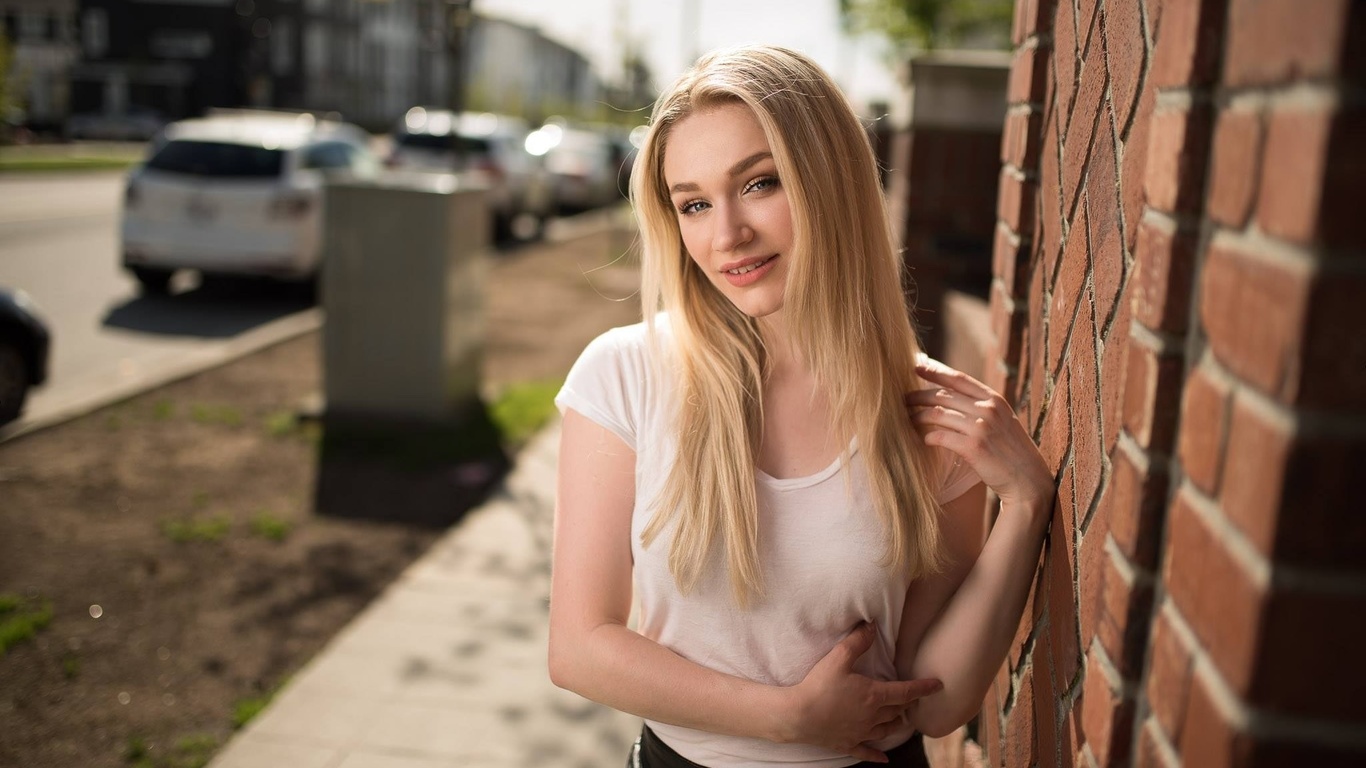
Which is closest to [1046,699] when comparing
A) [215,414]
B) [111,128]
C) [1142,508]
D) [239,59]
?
[1142,508]

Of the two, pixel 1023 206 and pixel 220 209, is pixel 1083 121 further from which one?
pixel 220 209

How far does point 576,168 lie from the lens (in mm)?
26250

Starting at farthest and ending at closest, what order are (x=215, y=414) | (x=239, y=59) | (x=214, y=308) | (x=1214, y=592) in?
(x=239, y=59) < (x=214, y=308) < (x=215, y=414) < (x=1214, y=592)

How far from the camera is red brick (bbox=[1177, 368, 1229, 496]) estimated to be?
927mm

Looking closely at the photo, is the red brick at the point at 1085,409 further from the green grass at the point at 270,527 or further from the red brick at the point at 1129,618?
the green grass at the point at 270,527

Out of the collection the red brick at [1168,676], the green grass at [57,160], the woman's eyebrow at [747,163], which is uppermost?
the woman's eyebrow at [747,163]

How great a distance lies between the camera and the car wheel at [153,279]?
1226 centimetres

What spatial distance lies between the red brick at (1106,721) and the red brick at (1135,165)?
1.58 ft

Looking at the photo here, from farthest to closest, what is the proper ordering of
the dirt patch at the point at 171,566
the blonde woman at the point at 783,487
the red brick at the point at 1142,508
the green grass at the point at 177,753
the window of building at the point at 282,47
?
1. the window of building at the point at 282,47
2. the dirt patch at the point at 171,566
3. the green grass at the point at 177,753
4. the blonde woman at the point at 783,487
5. the red brick at the point at 1142,508

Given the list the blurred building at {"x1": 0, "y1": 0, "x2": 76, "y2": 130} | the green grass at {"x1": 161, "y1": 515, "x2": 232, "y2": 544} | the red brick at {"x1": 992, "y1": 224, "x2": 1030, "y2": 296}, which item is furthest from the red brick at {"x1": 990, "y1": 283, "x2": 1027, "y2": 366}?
the blurred building at {"x1": 0, "y1": 0, "x2": 76, "y2": 130}

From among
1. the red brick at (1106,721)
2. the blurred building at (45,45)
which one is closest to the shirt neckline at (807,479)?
the red brick at (1106,721)

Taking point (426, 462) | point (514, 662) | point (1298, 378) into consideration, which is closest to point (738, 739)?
point (1298, 378)

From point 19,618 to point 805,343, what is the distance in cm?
386

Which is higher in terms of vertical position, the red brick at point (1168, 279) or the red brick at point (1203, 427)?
the red brick at point (1168, 279)
